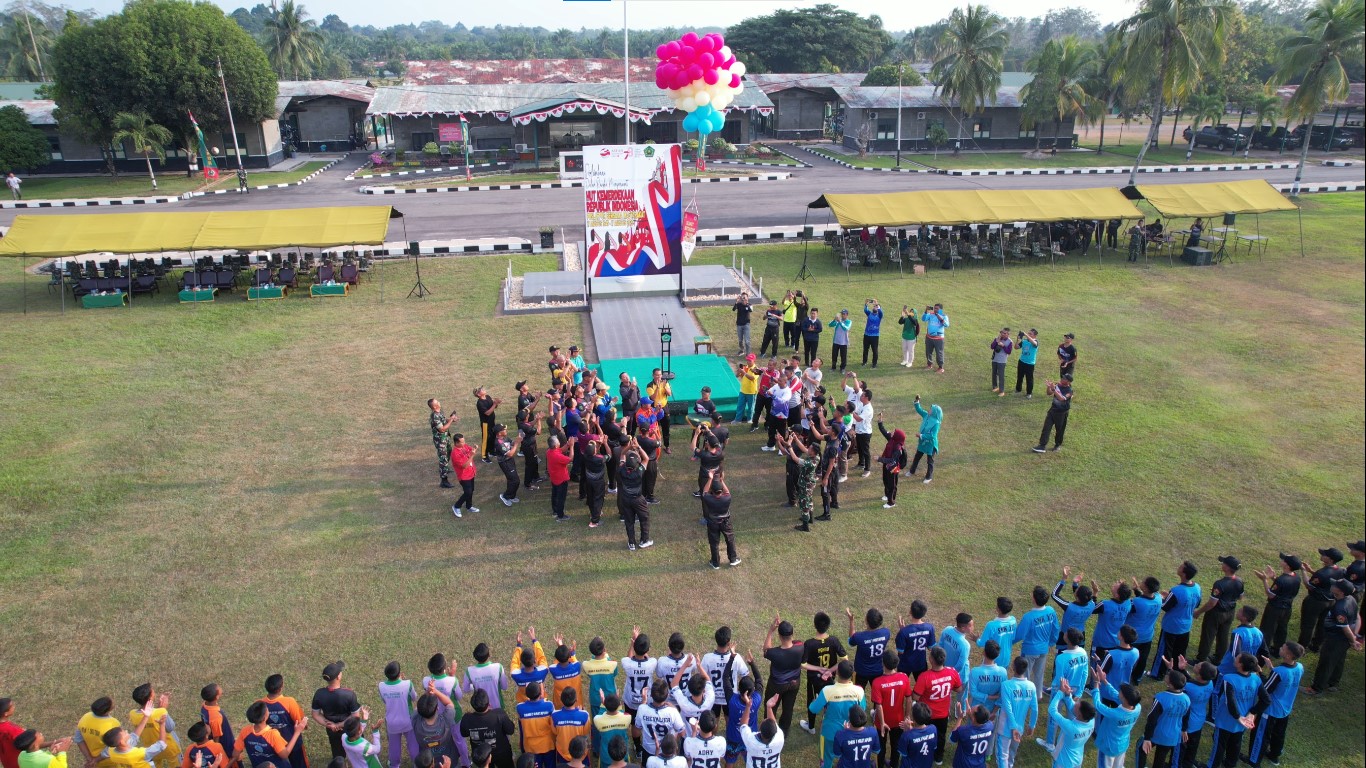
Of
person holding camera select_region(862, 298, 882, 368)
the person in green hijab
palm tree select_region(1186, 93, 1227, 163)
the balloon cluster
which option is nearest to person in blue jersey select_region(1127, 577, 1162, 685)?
the person in green hijab

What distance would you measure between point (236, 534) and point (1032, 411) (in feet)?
43.7

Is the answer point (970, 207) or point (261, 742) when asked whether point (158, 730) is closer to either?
point (261, 742)

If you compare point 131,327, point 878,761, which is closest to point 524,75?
point 131,327

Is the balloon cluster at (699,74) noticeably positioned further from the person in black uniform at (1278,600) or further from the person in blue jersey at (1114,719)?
the person in blue jersey at (1114,719)

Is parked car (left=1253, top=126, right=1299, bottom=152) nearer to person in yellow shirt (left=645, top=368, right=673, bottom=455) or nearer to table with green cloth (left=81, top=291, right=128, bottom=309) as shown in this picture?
person in yellow shirt (left=645, top=368, right=673, bottom=455)

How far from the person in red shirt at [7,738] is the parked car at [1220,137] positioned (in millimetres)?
59024

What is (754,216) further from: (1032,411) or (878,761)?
(878,761)

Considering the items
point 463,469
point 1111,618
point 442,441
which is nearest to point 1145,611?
point 1111,618

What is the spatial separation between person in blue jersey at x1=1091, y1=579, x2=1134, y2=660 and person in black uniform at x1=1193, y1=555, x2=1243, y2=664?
89 centimetres

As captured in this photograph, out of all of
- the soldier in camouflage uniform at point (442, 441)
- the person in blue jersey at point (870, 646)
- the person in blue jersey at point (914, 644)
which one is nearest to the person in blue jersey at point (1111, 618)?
the person in blue jersey at point (914, 644)

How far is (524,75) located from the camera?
176 ft

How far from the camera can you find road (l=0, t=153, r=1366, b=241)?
31297 millimetres

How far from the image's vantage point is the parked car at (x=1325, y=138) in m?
49.2

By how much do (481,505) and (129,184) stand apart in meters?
38.7
